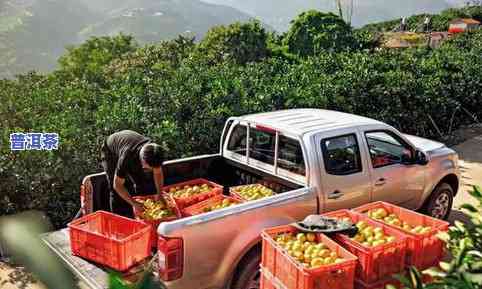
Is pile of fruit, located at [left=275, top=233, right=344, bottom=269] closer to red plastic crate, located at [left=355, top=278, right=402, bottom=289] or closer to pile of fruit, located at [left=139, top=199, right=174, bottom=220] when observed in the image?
red plastic crate, located at [left=355, top=278, right=402, bottom=289]

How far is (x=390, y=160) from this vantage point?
20.4 feet

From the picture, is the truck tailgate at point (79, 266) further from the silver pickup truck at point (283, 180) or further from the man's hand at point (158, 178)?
the man's hand at point (158, 178)

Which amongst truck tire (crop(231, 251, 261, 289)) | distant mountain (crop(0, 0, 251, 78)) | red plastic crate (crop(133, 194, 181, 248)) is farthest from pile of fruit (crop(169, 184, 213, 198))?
distant mountain (crop(0, 0, 251, 78))

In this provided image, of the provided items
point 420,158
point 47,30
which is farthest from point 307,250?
point 47,30

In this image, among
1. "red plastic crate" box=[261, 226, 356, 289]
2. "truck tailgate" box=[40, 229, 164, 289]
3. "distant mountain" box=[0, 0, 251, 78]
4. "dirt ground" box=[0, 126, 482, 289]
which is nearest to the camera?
"red plastic crate" box=[261, 226, 356, 289]

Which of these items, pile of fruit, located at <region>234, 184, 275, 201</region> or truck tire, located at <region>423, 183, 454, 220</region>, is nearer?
pile of fruit, located at <region>234, 184, 275, 201</region>

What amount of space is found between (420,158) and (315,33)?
25.6m

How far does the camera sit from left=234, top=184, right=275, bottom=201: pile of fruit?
539 cm

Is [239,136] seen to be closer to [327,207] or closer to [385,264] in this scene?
[327,207]

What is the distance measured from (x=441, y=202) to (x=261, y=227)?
369cm

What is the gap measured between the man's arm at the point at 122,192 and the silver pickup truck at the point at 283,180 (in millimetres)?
488

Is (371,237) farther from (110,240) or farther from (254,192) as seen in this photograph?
(110,240)

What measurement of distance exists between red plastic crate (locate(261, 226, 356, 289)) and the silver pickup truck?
269mm

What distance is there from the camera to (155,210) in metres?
5.09
